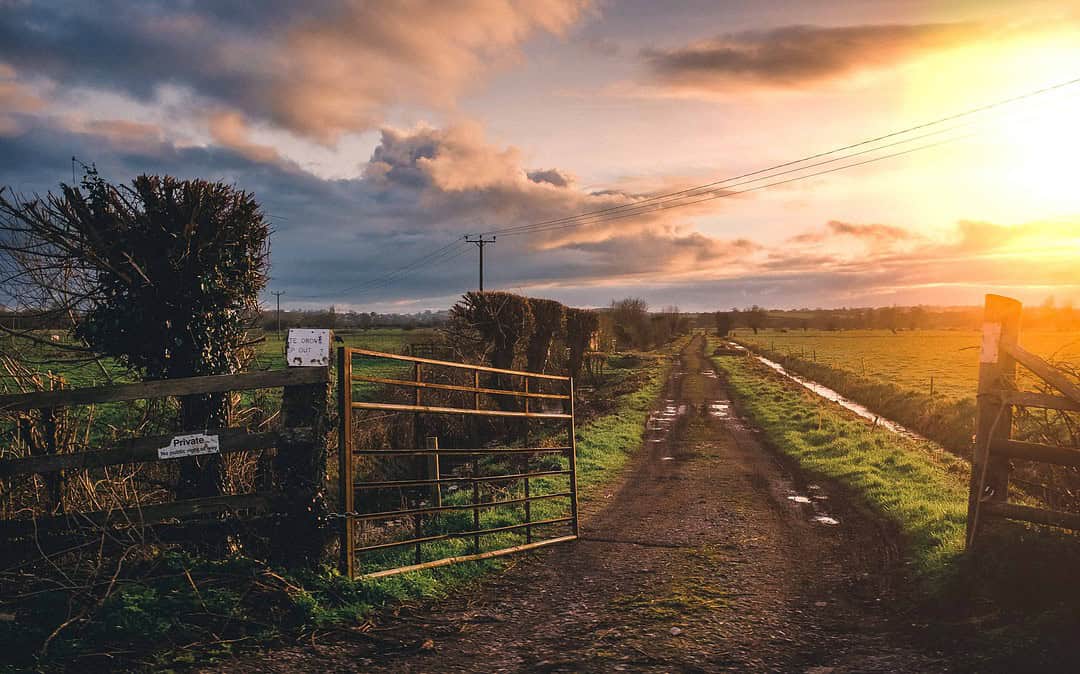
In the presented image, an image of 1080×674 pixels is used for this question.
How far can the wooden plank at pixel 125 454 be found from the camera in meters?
5.19

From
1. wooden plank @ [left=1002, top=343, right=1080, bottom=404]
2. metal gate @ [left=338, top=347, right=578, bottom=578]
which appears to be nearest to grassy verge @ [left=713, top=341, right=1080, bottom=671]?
wooden plank @ [left=1002, top=343, right=1080, bottom=404]

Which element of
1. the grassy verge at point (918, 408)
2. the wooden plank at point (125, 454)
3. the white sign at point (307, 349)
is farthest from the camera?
the grassy verge at point (918, 408)

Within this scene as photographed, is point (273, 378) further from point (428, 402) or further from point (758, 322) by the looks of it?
point (758, 322)

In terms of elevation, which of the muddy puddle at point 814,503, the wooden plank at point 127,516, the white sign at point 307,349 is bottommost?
the muddy puddle at point 814,503

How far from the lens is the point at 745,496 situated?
11367 mm

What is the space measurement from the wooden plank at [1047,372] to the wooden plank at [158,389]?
23.3 feet

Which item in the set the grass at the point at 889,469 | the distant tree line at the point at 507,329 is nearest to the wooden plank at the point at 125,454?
the grass at the point at 889,469

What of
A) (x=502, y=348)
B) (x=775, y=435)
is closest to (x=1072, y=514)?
(x=775, y=435)

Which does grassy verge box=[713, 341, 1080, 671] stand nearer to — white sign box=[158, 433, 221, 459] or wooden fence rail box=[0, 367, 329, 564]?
wooden fence rail box=[0, 367, 329, 564]

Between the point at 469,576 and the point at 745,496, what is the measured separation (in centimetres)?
Result: 621

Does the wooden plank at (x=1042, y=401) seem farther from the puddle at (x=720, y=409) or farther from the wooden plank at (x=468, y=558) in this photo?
the puddle at (x=720, y=409)

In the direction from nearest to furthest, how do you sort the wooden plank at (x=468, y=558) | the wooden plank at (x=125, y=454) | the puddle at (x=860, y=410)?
the wooden plank at (x=125, y=454)
the wooden plank at (x=468, y=558)
the puddle at (x=860, y=410)

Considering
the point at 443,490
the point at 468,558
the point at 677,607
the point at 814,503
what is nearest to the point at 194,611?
the point at 468,558

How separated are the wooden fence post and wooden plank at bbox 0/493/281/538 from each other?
38 centimetres
